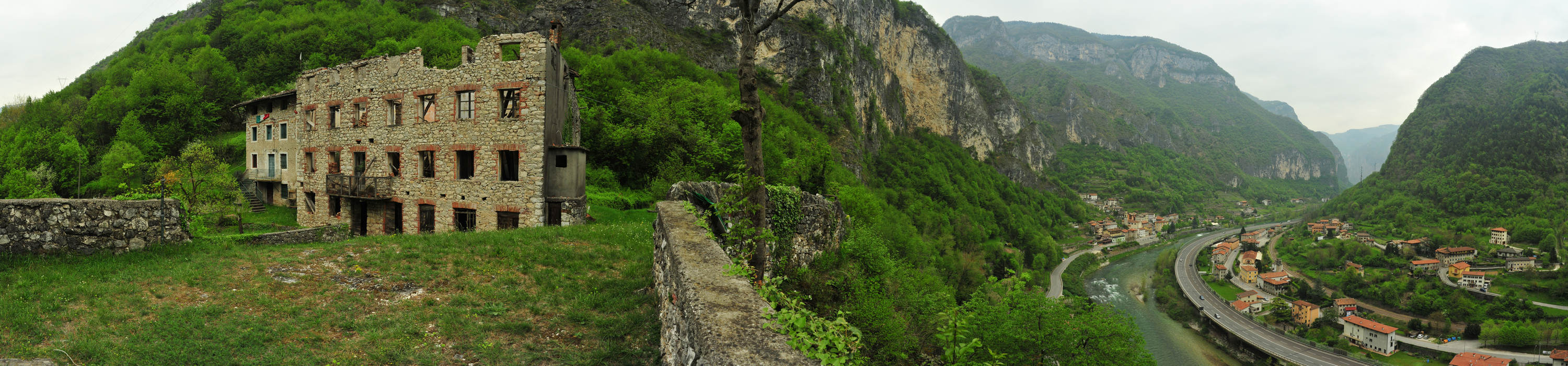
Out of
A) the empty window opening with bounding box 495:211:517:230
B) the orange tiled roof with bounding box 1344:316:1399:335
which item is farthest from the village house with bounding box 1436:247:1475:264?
the empty window opening with bounding box 495:211:517:230

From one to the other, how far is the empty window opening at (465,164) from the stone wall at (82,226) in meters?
9.37

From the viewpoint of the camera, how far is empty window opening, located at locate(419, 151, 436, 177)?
62.3 feet

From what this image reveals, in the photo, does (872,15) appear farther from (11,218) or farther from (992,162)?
(11,218)

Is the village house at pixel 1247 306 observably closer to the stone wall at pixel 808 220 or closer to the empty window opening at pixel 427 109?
the stone wall at pixel 808 220

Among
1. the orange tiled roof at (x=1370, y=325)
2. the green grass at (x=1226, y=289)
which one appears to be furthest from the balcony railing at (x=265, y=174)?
the green grass at (x=1226, y=289)

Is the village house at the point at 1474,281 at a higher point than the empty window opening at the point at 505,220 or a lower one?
lower

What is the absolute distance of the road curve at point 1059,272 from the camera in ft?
222

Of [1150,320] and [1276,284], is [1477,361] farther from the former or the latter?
[1276,284]

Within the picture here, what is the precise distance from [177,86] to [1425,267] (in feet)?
447

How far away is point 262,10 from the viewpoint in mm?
51531

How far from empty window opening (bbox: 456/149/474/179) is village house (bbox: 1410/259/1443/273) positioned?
375 feet

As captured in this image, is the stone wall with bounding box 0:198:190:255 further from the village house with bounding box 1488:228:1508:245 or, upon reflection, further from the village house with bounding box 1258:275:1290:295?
the village house with bounding box 1488:228:1508:245

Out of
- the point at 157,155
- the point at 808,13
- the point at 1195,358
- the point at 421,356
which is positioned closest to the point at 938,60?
the point at 808,13

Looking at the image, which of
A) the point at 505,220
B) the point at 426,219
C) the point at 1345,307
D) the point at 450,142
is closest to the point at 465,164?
the point at 450,142
